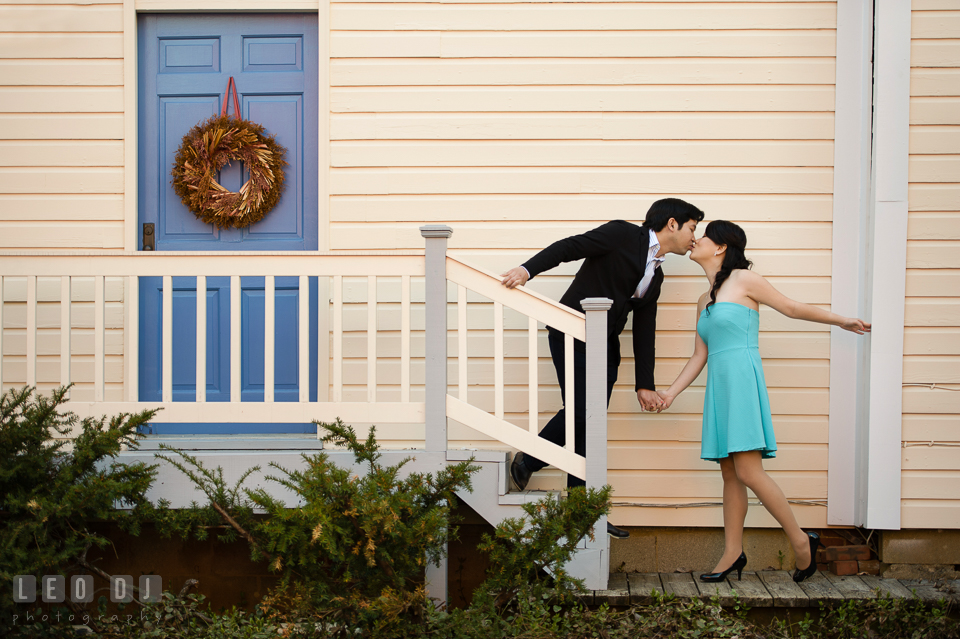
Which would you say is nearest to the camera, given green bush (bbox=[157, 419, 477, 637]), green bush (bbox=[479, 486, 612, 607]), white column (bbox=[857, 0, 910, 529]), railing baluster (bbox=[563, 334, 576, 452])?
green bush (bbox=[157, 419, 477, 637])

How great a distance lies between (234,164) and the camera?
4.11m

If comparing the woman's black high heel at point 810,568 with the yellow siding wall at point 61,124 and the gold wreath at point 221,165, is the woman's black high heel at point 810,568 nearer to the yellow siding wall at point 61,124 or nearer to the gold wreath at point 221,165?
the gold wreath at point 221,165

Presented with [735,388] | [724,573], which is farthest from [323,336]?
[724,573]

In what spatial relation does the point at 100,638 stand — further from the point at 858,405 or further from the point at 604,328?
the point at 858,405

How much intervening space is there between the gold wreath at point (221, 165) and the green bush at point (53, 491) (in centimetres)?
146

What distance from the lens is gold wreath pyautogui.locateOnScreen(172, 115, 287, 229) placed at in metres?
4.04

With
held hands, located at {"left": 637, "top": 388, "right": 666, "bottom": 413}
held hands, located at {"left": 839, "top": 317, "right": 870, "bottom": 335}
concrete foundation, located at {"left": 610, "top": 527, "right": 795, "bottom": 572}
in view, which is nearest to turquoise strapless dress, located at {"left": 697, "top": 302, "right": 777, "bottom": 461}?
held hands, located at {"left": 637, "top": 388, "right": 666, "bottom": 413}

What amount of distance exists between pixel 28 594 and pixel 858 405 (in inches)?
153

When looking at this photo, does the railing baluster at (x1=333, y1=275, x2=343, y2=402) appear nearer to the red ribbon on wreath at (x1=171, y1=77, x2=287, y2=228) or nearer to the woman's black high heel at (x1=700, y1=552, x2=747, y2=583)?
the red ribbon on wreath at (x1=171, y1=77, x2=287, y2=228)

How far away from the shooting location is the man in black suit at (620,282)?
3.46m

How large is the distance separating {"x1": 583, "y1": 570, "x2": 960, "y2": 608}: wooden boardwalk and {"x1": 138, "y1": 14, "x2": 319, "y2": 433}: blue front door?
204cm

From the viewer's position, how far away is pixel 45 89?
4.02 metres

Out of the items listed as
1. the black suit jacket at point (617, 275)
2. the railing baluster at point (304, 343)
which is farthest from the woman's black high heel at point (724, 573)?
the railing baluster at point (304, 343)

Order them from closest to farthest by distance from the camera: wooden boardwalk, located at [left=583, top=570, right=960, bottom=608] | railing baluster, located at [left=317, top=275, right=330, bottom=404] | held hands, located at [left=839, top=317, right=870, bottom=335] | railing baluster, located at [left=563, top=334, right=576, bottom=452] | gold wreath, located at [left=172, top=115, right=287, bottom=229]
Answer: railing baluster, located at [left=563, top=334, right=576, bottom=452], wooden boardwalk, located at [left=583, top=570, right=960, bottom=608], held hands, located at [left=839, top=317, right=870, bottom=335], railing baluster, located at [left=317, top=275, right=330, bottom=404], gold wreath, located at [left=172, top=115, right=287, bottom=229]
